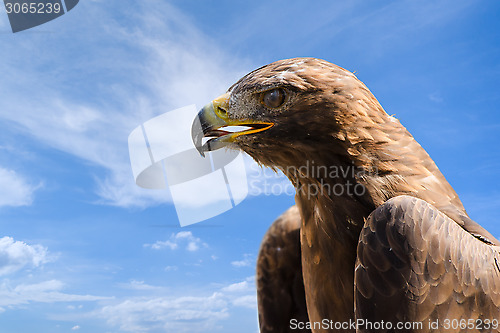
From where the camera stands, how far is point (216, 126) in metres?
3.68

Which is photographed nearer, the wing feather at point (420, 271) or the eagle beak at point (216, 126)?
the wing feather at point (420, 271)

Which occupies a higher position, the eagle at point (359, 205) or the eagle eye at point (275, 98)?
the eagle eye at point (275, 98)

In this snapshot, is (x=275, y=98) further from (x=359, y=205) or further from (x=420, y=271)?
(x=420, y=271)

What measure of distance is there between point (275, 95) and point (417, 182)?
1.19 m

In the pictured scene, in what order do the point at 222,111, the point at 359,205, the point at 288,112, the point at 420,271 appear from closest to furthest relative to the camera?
the point at 420,271
the point at 359,205
the point at 288,112
the point at 222,111

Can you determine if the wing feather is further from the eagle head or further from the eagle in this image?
the eagle head

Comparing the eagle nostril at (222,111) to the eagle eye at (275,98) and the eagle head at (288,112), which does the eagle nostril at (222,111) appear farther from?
the eagle eye at (275,98)

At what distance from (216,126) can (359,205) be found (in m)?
1.25

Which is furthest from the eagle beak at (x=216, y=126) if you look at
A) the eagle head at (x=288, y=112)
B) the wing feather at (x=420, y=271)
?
the wing feather at (x=420, y=271)

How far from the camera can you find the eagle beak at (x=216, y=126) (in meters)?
3.62

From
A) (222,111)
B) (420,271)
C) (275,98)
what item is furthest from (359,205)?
(222,111)

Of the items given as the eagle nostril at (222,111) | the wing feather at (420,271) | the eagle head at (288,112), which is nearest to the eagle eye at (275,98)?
the eagle head at (288,112)

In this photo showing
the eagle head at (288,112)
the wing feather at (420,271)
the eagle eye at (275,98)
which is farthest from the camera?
the eagle eye at (275,98)

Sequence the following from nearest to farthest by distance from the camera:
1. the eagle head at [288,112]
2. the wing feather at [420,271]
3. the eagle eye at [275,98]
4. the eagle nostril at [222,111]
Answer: the wing feather at [420,271], the eagle head at [288,112], the eagle eye at [275,98], the eagle nostril at [222,111]
